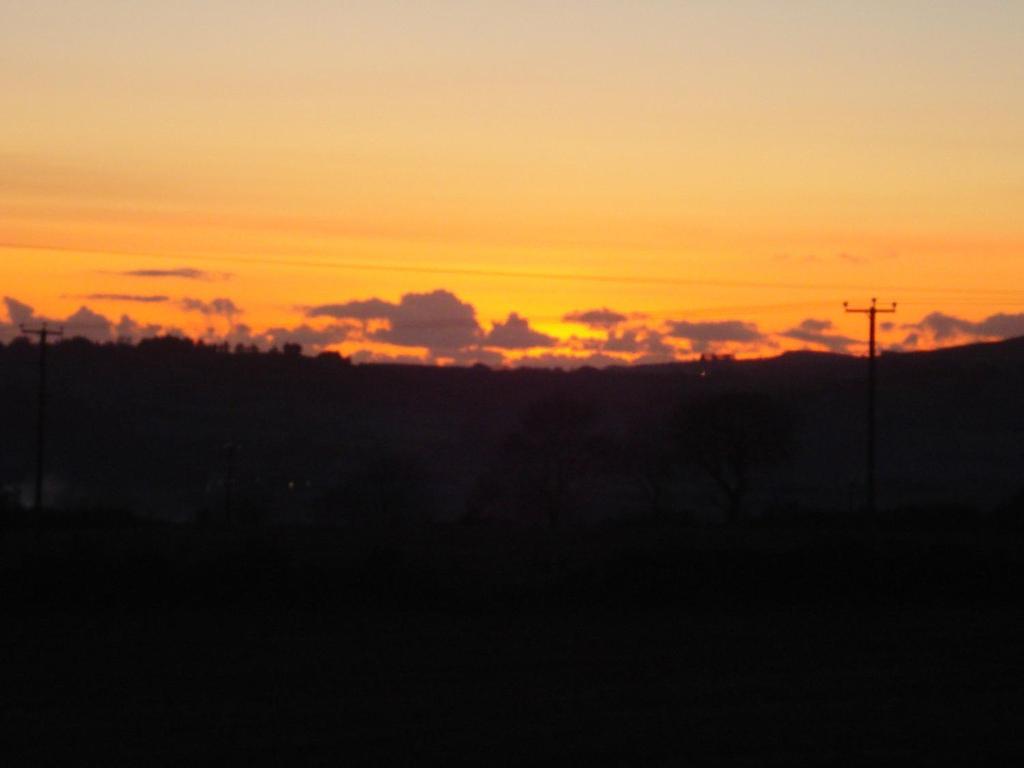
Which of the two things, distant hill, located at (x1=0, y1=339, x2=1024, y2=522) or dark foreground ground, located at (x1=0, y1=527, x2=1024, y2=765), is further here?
distant hill, located at (x1=0, y1=339, x2=1024, y2=522)

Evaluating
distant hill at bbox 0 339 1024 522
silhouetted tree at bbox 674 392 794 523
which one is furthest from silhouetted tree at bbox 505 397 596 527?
silhouetted tree at bbox 674 392 794 523

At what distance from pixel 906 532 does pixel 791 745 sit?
1561 inches

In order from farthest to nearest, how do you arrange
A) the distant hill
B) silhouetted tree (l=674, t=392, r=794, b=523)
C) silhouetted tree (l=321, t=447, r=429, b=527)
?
the distant hill → silhouetted tree (l=321, t=447, r=429, b=527) → silhouetted tree (l=674, t=392, r=794, b=523)

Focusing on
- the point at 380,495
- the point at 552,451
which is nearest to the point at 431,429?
the point at 380,495

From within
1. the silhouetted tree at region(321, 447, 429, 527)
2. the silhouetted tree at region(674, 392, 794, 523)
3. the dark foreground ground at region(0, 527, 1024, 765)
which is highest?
the silhouetted tree at region(674, 392, 794, 523)

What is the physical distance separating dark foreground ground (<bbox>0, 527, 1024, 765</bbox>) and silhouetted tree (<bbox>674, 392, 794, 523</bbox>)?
4042 centimetres

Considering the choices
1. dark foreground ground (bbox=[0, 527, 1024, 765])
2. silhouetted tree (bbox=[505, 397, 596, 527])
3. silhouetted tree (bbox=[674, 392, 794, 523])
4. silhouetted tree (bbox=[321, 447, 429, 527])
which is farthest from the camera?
silhouetted tree (bbox=[321, 447, 429, 527])

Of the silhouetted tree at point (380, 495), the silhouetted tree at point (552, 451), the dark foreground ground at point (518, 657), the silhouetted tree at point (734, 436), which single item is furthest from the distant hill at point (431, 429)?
the dark foreground ground at point (518, 657)

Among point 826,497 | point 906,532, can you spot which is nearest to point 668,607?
point 906,532

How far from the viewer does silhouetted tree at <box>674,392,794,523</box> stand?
82812 mm

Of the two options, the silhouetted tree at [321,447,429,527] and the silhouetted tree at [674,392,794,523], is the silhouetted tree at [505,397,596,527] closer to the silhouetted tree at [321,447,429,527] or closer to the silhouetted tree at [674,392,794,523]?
the silhouetted tree at [674,392,794,523]

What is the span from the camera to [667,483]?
91.0 m

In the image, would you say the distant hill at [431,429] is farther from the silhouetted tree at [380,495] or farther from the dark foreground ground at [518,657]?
the dark foreground ground at [518,657]

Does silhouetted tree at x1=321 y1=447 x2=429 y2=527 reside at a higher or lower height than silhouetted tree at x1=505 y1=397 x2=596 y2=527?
lower
